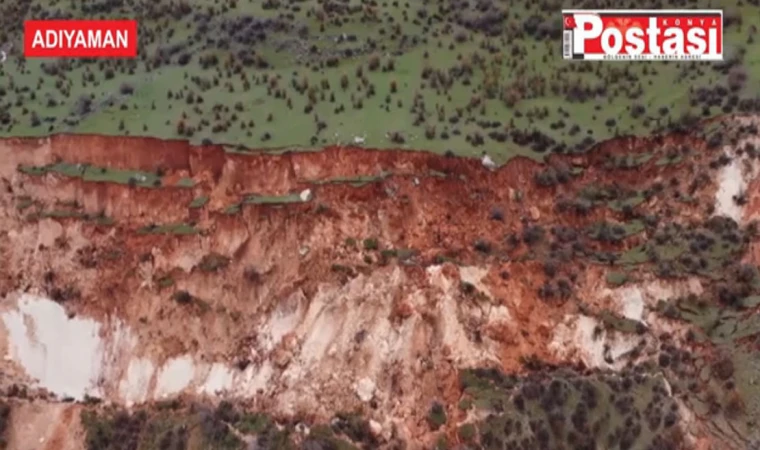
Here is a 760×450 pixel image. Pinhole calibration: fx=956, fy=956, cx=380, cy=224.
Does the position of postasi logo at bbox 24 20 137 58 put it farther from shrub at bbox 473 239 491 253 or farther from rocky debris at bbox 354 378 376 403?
rocky debris at bbox 354 378 376 403

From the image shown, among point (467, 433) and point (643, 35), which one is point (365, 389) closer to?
point (467, 433)

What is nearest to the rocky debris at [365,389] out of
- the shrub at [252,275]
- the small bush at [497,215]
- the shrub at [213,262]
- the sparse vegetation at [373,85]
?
the shrub at [252,275]

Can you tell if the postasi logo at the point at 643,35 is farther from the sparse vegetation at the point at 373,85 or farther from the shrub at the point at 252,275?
the shrub at the point at 252,275

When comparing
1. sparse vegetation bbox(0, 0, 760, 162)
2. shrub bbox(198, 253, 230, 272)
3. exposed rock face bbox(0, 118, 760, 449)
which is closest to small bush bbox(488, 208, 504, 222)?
exposed rock face bbox(0, 118, 760, 449)

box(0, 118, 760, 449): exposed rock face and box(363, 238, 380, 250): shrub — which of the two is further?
box(363, 238, 380, 250): shrub

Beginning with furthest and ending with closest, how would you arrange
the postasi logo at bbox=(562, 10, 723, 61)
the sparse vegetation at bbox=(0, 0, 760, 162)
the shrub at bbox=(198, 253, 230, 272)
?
the postasi logo at bbox=(562, 10, 723, 61) < the sparse vegetation at bbox=(0, 0, 760, 162) < the shrub at bbox=(198, 253, 230, 272)

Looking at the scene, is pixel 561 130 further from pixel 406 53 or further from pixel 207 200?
pixel 207 200

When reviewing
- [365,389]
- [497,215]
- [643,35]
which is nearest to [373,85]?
[497,215]
